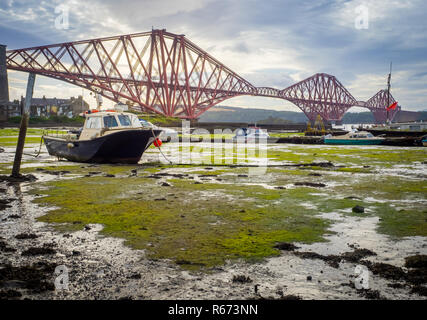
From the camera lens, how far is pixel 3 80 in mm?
83250

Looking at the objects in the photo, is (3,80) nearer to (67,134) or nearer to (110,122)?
(67,134)

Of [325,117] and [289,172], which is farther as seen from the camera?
[325,117]

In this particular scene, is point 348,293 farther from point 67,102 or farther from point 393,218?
point 67,102

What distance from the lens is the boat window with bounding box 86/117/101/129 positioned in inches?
695

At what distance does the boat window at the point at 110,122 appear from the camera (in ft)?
57.3

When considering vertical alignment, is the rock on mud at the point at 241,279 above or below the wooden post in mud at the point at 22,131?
below

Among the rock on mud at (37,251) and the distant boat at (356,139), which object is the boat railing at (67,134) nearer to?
the rock on mud at (37,251)

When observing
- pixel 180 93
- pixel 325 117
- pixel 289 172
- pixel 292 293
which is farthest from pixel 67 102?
pixel 292 293

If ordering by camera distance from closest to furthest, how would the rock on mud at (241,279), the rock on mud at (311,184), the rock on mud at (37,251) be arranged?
the rock on mud at (241,279) < the rock on mud at (37,251) < the rock on mud at (311,184)

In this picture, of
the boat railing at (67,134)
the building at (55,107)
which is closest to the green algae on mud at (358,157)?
the boat railing at (67,134)

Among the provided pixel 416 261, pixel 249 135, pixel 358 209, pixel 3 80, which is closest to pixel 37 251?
pixel 416 261

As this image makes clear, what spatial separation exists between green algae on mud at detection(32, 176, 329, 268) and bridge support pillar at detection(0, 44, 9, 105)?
86.5 meters

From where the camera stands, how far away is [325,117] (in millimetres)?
141250
